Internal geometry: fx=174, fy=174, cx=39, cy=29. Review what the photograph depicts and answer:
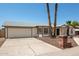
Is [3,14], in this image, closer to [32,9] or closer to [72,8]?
[32,9]

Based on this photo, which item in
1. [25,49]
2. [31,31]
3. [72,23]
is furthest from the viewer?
[31,31]

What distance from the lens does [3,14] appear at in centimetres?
812

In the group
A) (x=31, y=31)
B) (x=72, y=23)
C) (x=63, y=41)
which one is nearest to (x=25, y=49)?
(x=63, y=41)

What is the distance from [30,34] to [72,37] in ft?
14.0

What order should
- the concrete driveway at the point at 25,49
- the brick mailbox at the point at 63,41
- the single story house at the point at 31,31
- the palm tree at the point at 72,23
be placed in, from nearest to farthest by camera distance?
the concrete driveway at the point at 25,49 < the palm tree at the point at 72,23 < the brick mailbox at the point at 63,41 < the single story house at the point at 31,31

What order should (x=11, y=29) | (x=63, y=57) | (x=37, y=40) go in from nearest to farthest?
(x=63, y=57) < (x=37, y=40) < (x=11, y=29)

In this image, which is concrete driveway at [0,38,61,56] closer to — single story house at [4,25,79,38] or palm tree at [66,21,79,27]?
single story house at [4,25,79,38]

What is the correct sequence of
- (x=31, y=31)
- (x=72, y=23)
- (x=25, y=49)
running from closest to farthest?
1. (x=72, y=23)
2. (x=25, y=49)
3. (x=31, y=31)

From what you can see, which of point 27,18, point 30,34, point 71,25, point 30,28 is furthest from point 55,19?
point 30,28

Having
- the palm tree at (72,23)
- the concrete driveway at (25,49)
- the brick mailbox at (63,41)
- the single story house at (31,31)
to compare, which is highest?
the palm tree at (72,23)

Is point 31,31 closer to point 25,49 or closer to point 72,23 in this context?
point 25,49

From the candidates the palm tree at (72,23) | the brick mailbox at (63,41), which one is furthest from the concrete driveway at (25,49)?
the palm tree at (72,23)

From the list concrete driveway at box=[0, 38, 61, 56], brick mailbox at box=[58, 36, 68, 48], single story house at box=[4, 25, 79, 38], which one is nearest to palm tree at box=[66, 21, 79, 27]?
single story house at box=[4, 25, 79, 38]

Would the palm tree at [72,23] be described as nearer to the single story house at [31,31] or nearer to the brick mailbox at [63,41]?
the single story house at [31,31]
